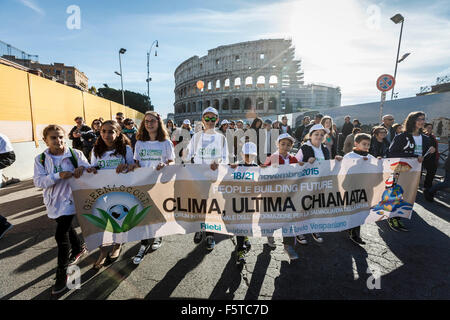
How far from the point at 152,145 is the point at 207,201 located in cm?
125

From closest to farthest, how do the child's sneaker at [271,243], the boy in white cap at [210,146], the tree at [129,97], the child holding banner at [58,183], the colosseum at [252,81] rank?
the child holding banner at [58,183]
the child's sneaker at [271,243]
the boy in white cap at [210,146]
the colosseum at [252,81]
the tree at [129,97]

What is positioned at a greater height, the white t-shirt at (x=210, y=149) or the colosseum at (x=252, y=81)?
the colosseum at (x=252, y=81)

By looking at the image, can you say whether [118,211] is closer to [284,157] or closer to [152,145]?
[152,145]

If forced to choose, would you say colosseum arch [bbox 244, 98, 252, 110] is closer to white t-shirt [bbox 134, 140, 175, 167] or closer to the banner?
white t-shirt [bbox 134, 140, 175, 167]

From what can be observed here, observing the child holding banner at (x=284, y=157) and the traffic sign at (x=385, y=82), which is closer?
the child holding banner at (x=284, y=157)

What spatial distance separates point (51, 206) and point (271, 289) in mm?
2784

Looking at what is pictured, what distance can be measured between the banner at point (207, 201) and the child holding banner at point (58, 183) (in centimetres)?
14

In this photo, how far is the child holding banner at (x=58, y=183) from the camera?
2.39 meters

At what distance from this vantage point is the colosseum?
Result: 1919 inches

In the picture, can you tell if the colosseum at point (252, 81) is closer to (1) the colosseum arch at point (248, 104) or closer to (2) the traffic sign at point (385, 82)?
(1) the colosseum arch at point (248, 104)

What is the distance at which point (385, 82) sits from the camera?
25.9ft

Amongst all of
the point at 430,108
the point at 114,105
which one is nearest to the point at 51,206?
the point at 430,108

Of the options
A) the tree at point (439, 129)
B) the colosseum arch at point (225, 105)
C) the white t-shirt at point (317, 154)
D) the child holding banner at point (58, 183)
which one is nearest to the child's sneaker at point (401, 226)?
the white t-shirt at point (317, 154)
